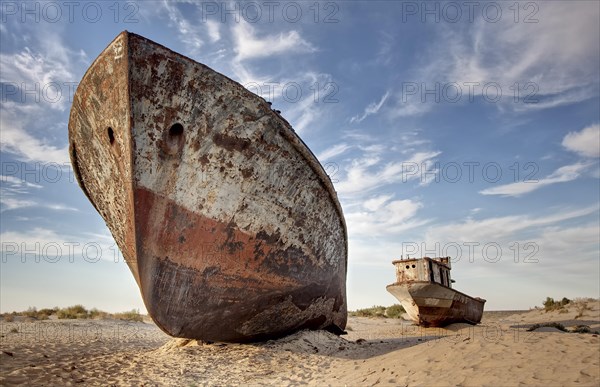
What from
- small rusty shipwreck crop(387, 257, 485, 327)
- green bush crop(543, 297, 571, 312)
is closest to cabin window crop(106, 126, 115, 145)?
small rusty shipwreck crop(387, 257, 485, 327)

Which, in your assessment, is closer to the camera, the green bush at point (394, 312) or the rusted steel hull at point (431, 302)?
the rusted steel hull at point (431, 302)

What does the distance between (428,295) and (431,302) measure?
33 cm

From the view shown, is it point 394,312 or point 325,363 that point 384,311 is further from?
point 325,363

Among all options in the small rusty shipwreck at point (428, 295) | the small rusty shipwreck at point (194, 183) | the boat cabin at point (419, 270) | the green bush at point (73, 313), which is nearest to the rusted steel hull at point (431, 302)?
the small rusty shipwreck at point (428, 295)

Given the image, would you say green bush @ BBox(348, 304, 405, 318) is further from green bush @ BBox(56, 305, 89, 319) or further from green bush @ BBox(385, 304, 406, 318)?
green bush @ BBox(56, 305, 89, 319)

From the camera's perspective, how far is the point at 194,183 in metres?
4.86

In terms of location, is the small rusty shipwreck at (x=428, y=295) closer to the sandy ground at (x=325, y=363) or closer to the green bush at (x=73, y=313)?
the sandy ground at (x=325, y=363)

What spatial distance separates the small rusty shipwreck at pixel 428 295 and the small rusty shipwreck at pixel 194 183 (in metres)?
7.93

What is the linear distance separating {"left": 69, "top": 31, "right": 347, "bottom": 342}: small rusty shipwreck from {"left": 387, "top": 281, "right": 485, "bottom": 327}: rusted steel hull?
25.8ft

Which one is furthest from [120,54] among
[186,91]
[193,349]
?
[193,349]

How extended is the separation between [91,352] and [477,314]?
14280 millimetres

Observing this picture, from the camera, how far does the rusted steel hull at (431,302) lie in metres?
12.2

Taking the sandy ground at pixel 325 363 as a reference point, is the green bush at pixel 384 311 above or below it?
below

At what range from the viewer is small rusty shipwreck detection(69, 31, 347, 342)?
4.63 metres
